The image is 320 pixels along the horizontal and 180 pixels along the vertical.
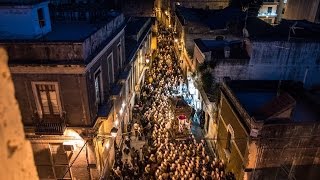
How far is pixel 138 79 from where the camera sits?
28.2 metres

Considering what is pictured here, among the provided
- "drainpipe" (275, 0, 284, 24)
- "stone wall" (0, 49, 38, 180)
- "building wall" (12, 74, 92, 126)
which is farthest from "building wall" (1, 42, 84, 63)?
"drainpipe" (275, 0, 284, 24)

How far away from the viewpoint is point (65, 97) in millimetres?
13523

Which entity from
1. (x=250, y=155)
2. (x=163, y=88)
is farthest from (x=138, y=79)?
(x=250, y=155)

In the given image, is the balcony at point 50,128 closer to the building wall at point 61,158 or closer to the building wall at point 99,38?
the building wall at point 61,158

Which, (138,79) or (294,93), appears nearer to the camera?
(294,93)

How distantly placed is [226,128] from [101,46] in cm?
848

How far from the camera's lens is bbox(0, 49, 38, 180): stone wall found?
2.52 meters

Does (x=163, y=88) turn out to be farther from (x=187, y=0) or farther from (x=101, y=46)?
(x=187, y=0)

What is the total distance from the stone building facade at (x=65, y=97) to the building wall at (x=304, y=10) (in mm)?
25662

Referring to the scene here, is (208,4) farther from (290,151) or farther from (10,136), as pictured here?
(10,136)

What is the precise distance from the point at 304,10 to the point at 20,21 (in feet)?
105

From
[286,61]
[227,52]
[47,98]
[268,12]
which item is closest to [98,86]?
[47,98]

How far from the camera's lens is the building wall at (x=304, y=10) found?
32.1 meters

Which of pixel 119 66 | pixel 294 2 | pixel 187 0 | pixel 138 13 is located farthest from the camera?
pixel 187 0
